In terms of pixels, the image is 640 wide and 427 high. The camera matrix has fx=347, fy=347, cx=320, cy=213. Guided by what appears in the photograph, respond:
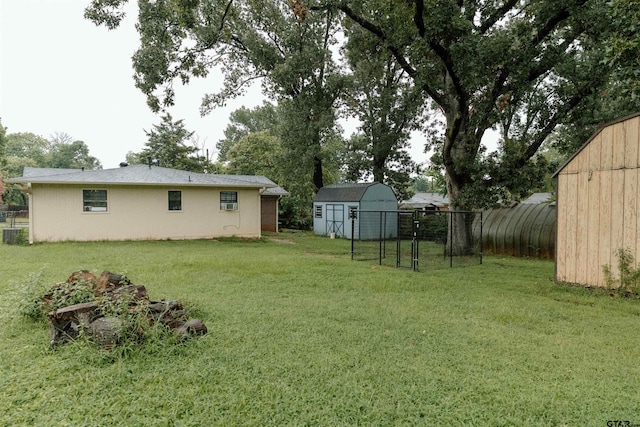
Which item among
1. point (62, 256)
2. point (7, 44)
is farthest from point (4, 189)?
point (62, 256)

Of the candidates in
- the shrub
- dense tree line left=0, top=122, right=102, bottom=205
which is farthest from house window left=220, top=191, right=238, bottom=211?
dense tree line left=0, top=122, right=102, bottom=205

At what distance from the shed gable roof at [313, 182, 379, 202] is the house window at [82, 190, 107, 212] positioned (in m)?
9.32

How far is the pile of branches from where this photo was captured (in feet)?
10.7

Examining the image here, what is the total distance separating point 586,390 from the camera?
260 cm

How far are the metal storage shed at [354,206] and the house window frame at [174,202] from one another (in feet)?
22.3

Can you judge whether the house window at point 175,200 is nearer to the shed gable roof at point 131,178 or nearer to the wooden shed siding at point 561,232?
the shed gable roof at point 131,178

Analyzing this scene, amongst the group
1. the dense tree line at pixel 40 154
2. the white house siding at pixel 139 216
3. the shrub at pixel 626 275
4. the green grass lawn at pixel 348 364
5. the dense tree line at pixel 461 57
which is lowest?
the green grass lawn at pixel 348 364

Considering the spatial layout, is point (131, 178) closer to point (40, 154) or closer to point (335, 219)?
point (335, 219)

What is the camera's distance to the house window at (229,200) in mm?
14148

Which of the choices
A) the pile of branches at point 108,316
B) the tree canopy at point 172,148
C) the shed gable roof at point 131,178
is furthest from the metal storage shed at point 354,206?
the tree canopy at point 172,148

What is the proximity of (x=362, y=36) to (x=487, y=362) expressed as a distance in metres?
10.5

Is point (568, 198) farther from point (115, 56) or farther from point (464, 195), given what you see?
point (115, 56)

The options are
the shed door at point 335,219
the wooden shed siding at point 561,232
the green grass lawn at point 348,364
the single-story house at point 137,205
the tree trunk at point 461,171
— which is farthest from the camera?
the shed door at point 335,219

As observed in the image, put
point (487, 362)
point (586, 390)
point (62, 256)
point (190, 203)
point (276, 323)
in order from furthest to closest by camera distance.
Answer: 1. point (190, 203)
2. point (62, 256)
3. point (276, 323)
4. point (487, 362)
5. point (586, 390)
